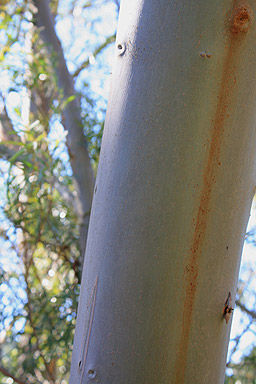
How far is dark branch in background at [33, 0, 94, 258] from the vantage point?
1.49 meters

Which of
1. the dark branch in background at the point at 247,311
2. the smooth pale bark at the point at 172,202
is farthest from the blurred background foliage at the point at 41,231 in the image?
the smooth pale bark at the point at 172,202

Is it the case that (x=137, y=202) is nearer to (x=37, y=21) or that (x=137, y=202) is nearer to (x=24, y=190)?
(x=24, y=190)

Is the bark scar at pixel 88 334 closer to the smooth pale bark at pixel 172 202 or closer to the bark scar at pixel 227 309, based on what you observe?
the smooth pale bark at pixel 172 202

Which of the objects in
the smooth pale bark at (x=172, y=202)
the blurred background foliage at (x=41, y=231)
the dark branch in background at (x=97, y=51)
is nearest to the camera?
the smooth pale bark at (x=172, y=202)

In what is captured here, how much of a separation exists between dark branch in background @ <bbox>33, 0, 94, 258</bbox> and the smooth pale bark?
956mm

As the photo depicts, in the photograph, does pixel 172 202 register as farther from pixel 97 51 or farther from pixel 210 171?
pixel 97 51

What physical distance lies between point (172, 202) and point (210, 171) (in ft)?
0.17

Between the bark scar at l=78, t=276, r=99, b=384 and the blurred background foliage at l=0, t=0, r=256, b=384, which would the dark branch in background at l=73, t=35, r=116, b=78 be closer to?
the blurred background foliage at l=0, t=0, r=256, b=384

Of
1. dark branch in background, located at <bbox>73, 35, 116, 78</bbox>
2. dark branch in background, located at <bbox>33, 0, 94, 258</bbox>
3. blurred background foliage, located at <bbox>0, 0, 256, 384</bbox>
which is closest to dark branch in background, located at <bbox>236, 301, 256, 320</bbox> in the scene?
blurred background foliage, located at <bbox>0, 0, 256, 384</bbox>

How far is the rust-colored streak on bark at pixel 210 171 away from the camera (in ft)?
1.59

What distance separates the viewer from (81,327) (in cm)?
52

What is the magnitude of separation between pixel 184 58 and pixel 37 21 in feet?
4.35

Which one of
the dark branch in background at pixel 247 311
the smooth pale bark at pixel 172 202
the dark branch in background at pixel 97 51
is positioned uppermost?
the dark branch in background at pixel 97 51

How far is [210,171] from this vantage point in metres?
0.50
